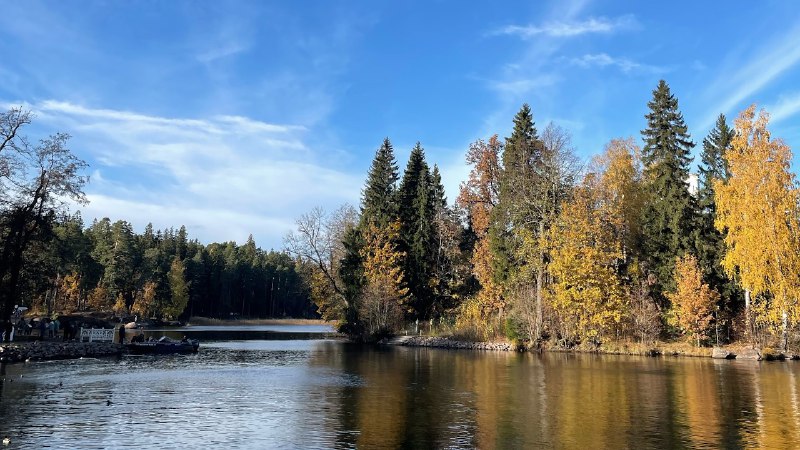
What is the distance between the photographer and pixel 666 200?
50.5 metres

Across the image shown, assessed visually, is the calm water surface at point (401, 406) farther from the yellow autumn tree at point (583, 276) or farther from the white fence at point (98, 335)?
the white fence at point (98, 335)

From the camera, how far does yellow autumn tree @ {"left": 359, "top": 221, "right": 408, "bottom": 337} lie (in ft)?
193

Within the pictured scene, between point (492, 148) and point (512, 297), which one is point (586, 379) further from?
point (492, 148)

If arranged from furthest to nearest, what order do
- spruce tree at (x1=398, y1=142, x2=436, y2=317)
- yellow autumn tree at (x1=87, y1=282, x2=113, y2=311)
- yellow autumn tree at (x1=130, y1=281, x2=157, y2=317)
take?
yellow autumn tree at (x1=130, y1=281, x2=157, y2=317) < yellow autumn tree at (x1=87, y1=282, x2=113, y2=311) < spruce tree at (x1=398, y1=142, x2=436, y2=317)

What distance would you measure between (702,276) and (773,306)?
21.3 feet

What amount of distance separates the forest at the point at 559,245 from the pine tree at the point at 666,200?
13cm

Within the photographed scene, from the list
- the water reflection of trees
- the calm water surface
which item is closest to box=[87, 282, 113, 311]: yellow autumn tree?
the calm water surface

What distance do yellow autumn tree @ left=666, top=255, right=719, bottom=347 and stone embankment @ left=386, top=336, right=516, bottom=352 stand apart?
44.4 ft

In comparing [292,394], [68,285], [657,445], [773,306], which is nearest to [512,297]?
[773,306]

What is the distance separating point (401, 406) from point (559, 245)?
31.6 meters

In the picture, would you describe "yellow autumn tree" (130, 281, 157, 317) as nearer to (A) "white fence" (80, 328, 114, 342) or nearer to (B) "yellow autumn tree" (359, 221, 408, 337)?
(B) "yellow autumn tree" (359, 221, 408, 337)

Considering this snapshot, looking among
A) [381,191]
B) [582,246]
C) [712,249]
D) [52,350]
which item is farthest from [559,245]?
Result: [52,350]

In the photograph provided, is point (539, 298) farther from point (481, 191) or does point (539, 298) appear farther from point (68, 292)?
point (68, 292)

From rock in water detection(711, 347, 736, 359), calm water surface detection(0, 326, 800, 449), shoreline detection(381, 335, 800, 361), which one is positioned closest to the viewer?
calm water surface detection(0, 326, 800, 449)
